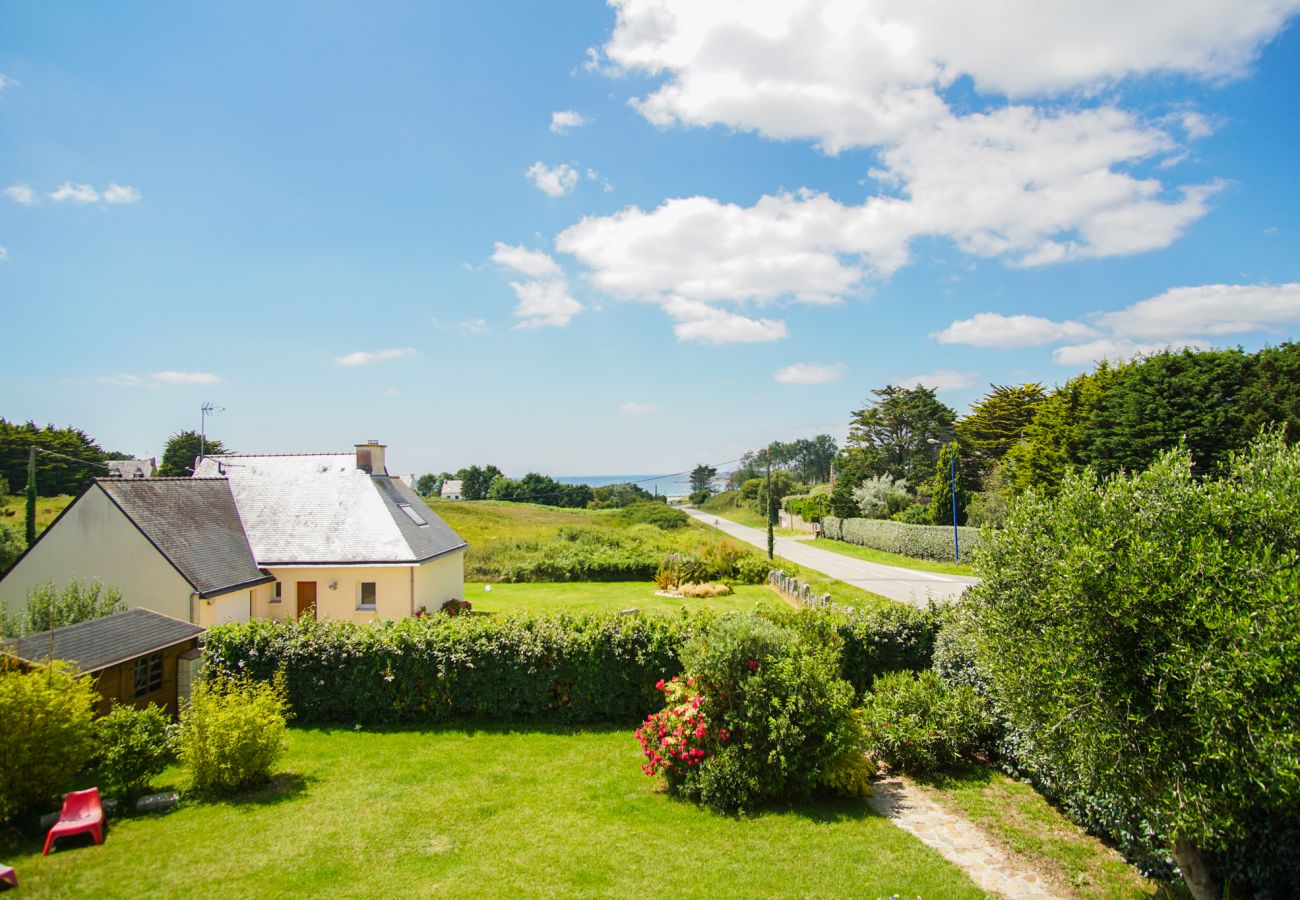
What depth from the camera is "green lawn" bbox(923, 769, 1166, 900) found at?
771cm

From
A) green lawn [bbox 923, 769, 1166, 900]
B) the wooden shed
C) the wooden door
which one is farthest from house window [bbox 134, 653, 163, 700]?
green lawn [bbox 923, 769, 1166, 900]

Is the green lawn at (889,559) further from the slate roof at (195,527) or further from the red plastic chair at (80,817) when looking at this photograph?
the red plastic chair at (80,817)

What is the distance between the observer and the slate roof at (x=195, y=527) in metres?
18.2

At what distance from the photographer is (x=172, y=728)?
37.3 feet

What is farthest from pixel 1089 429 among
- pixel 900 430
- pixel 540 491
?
pixel 540 491

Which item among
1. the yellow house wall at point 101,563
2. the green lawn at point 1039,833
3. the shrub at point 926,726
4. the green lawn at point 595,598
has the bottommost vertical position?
the green lawn at point 595,598

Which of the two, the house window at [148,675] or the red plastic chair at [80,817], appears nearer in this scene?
the red plastic chair at [80,817]

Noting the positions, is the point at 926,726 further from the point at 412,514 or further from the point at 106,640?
the point at 412,514

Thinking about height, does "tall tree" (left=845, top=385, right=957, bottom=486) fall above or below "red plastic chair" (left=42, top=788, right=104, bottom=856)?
above

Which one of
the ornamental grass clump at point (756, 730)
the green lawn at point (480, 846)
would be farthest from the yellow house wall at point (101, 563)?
the ornamental grass clump at point (756, 730)

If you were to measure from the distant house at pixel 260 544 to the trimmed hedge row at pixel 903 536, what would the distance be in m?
26.7

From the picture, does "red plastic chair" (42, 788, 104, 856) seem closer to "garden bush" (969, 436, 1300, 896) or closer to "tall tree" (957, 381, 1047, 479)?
"garden bush" (969, 436, 1300, 896)

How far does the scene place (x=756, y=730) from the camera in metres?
10.1

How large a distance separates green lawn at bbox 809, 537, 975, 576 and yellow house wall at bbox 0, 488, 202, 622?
30879mm
